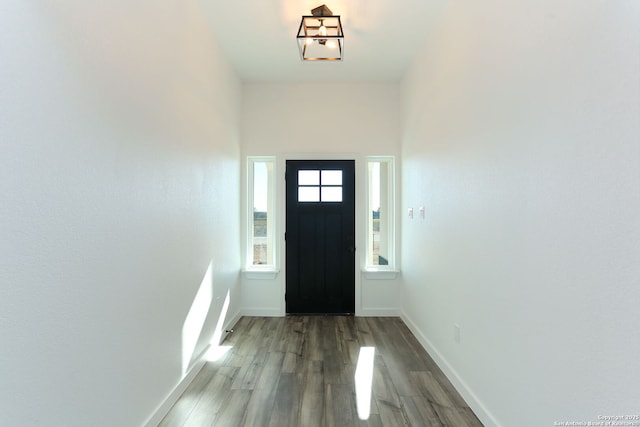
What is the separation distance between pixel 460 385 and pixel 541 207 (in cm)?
152

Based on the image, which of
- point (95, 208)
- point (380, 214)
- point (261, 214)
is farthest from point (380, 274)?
point (95, 208)

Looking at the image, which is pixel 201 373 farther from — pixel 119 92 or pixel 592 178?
pixel 592 178

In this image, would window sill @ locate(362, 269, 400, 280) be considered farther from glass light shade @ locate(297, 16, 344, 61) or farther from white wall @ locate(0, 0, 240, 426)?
glass light shade @ locate(297, 16, 344, 61)

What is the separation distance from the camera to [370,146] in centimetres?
397

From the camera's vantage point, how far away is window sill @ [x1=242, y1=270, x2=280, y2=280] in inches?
155

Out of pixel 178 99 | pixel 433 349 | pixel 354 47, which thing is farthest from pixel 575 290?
pixel 354 47

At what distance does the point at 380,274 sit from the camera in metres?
3.95

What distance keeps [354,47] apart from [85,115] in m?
2.65

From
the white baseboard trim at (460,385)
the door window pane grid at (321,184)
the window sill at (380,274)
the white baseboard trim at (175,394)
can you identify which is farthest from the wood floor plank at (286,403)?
the door window pane grid at (321,184)

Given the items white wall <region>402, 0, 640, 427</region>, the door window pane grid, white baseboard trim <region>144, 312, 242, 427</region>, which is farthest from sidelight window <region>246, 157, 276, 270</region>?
white wall <region>402, 0, 640, 427</region>

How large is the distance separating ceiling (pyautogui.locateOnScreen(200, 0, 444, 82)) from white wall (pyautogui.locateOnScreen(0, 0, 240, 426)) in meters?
0.53

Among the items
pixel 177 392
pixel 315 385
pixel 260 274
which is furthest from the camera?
pixel 260 274

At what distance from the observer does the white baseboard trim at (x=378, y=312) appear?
3943mm

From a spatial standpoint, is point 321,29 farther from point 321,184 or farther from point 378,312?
point 378,312
